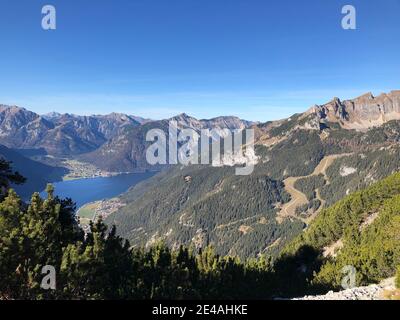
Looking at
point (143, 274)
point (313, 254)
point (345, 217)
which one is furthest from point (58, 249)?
point (345, 217)

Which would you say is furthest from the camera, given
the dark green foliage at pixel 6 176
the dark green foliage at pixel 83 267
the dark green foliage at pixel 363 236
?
the dark green foliage at pixel 363 236

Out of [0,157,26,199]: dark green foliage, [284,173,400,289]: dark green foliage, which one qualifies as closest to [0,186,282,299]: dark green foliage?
[0,157,26,199]: dark green foliage

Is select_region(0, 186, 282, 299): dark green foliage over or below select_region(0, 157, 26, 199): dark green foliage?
below

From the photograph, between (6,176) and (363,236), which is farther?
(363,236)

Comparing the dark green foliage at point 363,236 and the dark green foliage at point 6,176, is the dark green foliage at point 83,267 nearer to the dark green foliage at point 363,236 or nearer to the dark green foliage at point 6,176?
the dark green foliage at point 6,176

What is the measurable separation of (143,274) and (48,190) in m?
17.9

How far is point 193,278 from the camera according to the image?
5584cm

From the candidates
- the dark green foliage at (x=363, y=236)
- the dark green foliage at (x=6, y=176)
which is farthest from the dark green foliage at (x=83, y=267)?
the dark green foliage at (x=363, y=236)

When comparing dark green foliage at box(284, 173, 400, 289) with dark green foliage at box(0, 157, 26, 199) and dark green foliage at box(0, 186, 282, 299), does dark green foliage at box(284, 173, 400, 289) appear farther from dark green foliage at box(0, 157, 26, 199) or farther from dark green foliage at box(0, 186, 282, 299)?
dark green foliage at box(0, 157, 26, 199)

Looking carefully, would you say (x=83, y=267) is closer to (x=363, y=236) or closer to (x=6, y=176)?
(x=6, y=176)

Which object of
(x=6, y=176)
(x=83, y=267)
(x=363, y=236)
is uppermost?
(x=6, y=176)

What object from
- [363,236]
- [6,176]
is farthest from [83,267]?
[363,236]

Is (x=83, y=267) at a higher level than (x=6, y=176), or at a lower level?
lower

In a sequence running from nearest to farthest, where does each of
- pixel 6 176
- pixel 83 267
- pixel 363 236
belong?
pixel 83 267, pixel 6 176, pixel 363 236
